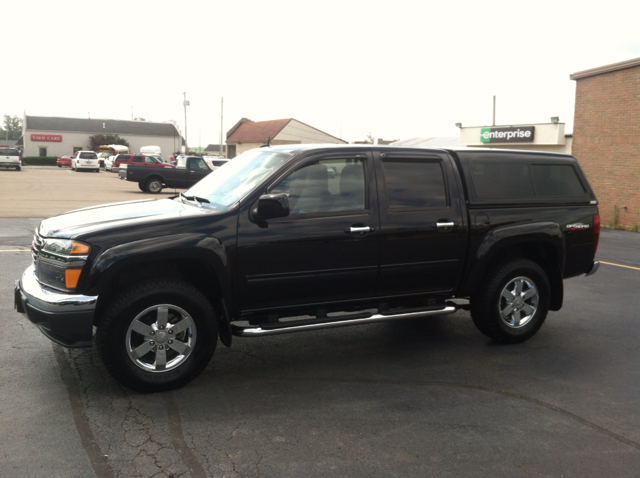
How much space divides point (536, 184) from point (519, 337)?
5.06 ft

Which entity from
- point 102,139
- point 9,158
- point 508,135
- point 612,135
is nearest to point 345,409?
point 612,135

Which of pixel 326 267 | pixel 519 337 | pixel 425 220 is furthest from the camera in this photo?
pixel 519 337

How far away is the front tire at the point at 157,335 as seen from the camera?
453 cm

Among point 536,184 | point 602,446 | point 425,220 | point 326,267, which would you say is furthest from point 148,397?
point 536,184

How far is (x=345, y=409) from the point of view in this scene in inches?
177

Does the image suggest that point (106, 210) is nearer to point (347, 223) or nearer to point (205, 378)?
point (205, 378)

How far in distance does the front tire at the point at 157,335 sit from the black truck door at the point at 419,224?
5.37ft

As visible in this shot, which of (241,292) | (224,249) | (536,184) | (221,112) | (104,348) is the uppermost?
(221,112)

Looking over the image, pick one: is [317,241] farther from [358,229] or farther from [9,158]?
[9,158]

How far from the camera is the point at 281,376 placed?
515 cm

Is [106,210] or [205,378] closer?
[205,378]

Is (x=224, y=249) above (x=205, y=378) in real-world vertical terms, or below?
above

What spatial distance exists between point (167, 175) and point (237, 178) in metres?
23.1

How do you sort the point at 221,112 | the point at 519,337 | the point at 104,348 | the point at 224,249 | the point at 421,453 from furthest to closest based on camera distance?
the point at 221,112
the point at 519,337
the point at 224,249
the point at 104,348
the point at 421,453
